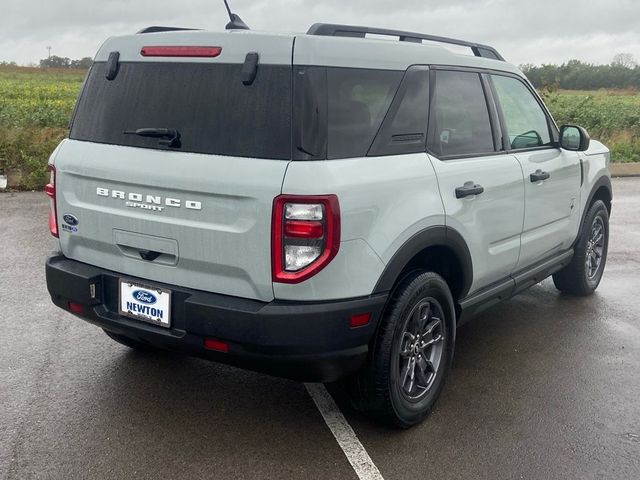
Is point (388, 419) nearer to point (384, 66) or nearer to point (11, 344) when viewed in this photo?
point (384, 66)

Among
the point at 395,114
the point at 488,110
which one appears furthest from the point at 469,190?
the point at 488,110

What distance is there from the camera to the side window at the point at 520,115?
4219mm

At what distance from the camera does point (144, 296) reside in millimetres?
3062

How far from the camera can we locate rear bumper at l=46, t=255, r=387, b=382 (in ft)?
9.05

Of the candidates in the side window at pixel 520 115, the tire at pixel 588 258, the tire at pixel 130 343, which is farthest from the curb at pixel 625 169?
the tire at pixel 130 343

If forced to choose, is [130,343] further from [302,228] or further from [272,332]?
[302,228]

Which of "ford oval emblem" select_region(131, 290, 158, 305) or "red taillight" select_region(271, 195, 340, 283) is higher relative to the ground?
"red taillight" select_region(271, 195, 340, 283)

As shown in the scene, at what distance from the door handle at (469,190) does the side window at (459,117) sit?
0.19 meters

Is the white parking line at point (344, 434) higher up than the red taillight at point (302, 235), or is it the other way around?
the red taillight at point (302, 235)

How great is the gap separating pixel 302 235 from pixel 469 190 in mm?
1229

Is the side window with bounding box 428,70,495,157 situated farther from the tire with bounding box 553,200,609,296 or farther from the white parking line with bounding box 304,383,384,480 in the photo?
the tire with bounding box 553,200,609,296

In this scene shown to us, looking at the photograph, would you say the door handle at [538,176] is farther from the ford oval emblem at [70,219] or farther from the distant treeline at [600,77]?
the distant treeline at [600,77]

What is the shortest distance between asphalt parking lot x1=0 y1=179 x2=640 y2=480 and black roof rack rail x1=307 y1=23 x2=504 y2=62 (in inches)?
76.5

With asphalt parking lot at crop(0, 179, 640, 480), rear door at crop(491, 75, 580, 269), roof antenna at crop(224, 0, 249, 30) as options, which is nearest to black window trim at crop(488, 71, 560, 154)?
rear door at crop(491, 75, 580, 269)
